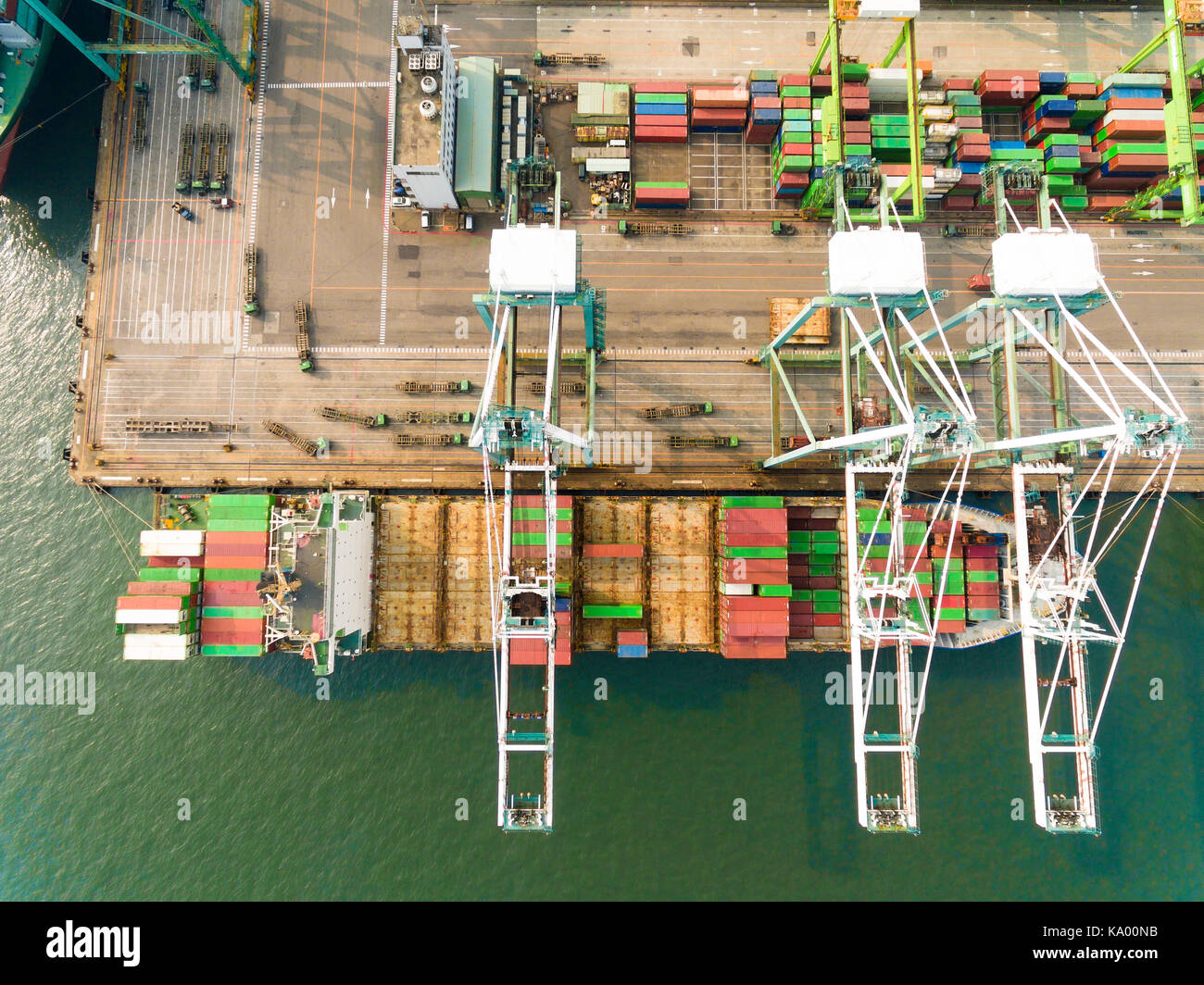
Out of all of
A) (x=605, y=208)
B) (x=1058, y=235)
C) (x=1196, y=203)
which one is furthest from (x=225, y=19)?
(x=1196, y=203)

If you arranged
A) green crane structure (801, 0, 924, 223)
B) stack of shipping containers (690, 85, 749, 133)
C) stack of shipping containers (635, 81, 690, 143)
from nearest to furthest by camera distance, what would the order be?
green crane structure (801, 0, 924, 223)
stack of shipping containers (690, 85, 749, 133)
stack of shipping containers (635, 81, 690, 143)

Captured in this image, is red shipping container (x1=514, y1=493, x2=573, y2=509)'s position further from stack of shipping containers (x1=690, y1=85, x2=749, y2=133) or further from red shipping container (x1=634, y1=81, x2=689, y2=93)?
red shipping container (x1=634, y1=81, x2=689, y2=93)

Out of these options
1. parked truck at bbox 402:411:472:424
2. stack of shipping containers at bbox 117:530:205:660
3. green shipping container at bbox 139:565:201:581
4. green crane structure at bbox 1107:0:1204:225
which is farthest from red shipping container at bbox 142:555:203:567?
green crane structure at bbox 1107:0:1204:225

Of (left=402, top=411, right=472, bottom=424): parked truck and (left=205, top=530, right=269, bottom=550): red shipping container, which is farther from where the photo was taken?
(left=402, top=411, right=472, bottom=424): parked truck

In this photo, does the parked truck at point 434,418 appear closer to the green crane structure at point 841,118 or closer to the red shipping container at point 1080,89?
the green crane structure at point 841,118

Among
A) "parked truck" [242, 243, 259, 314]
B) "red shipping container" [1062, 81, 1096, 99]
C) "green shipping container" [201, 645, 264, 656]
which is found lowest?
"green shipping container" [201, 645, 264, 656]

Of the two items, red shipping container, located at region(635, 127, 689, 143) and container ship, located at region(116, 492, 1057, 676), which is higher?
red shipping container, located at region(635, 127, 689, 143)

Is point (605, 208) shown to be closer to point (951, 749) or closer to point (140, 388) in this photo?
point (140, 388)
